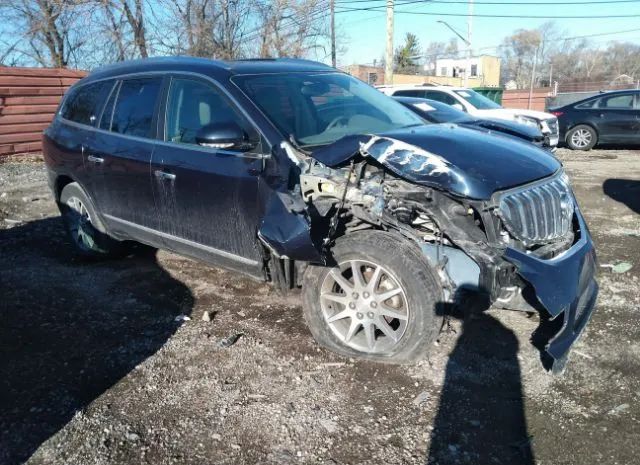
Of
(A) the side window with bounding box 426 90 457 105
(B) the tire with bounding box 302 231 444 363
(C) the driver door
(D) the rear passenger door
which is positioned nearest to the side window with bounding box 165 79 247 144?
(C) the driver door

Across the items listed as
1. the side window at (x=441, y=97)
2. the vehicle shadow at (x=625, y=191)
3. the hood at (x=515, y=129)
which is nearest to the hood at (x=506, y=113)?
the side window at (x=441, y=97)

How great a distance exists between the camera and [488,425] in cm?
271

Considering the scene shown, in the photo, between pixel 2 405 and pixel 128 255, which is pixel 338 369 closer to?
pixel 2 405

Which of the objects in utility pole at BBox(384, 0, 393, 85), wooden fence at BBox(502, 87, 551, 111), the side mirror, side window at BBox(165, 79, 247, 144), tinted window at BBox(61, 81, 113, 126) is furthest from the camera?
wooden fence at BBox(502, 87, 551, 111)

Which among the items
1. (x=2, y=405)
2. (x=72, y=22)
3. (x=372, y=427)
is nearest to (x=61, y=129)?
(x=2, y=405)

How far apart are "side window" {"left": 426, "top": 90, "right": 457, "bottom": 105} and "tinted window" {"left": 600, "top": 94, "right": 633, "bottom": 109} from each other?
412 cm

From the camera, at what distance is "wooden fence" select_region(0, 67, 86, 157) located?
41.0 feet

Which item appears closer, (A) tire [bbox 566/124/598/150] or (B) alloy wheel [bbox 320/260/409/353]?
(B) alloy wheel [bbox 320/260/409/353]

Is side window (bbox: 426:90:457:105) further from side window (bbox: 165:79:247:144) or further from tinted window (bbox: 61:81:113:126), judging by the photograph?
side window (bbox: 165:79:247:144)

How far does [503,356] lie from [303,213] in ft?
5.25

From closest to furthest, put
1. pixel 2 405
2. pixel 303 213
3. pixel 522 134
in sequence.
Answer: pixel 2 405, pixel 303 213, pixel 522 134

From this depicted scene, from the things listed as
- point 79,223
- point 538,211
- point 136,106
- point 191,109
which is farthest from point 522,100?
point 538,211

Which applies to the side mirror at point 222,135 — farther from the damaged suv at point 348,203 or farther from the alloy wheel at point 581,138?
the alloy wheel at point 581,138

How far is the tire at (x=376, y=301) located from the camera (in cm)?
301
